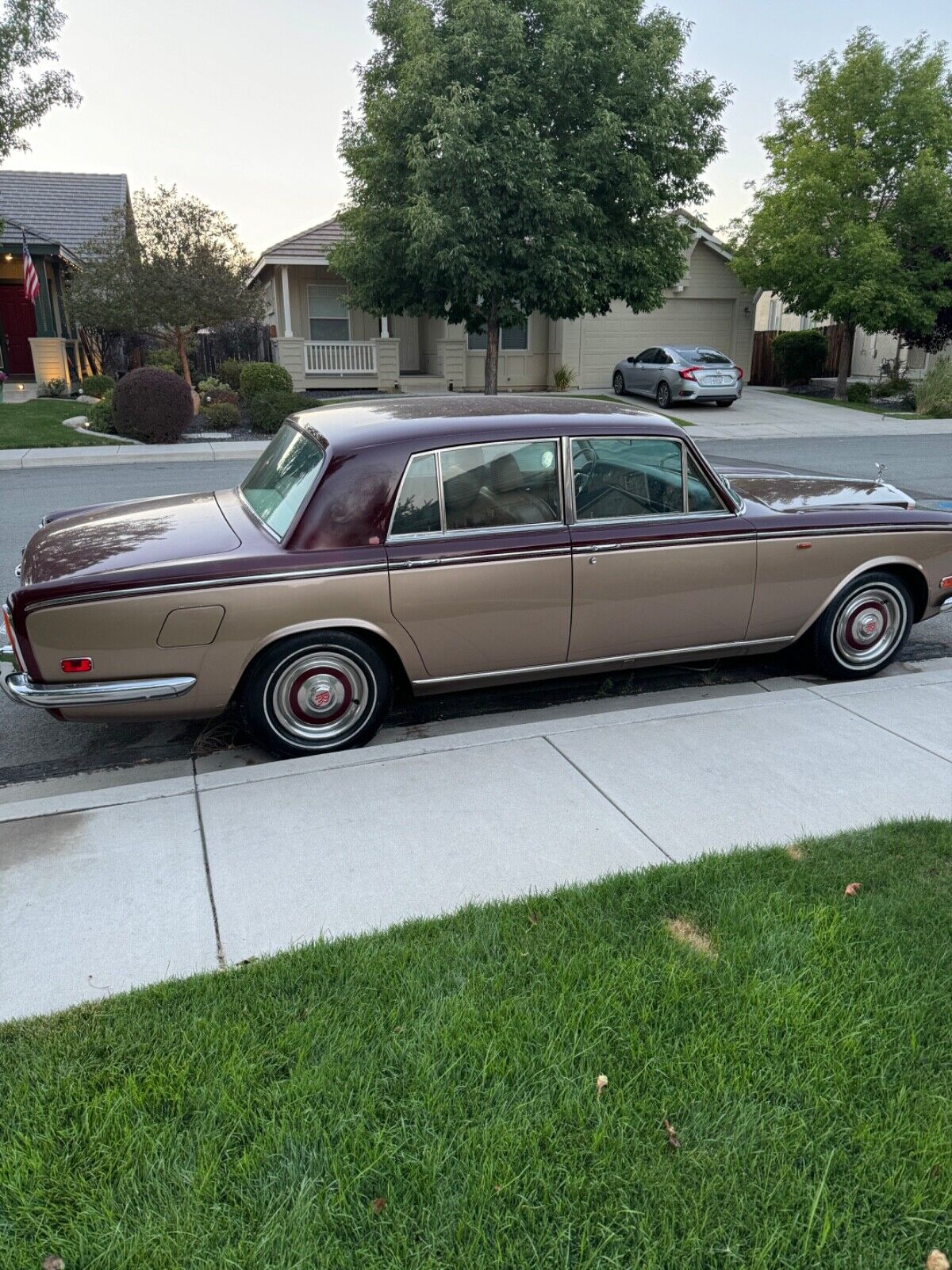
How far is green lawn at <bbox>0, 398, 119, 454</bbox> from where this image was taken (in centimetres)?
1838

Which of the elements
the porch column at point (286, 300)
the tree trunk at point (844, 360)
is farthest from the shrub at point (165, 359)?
the tree trunk at point (844, 360)

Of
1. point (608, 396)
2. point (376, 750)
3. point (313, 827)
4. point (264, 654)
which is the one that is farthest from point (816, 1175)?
point (608, 396)

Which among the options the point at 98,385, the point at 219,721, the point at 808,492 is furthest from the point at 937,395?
the point at 219,721

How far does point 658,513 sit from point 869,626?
5.28 feet

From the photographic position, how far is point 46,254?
2642 cm

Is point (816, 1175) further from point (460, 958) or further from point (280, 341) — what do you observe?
point (280, 341)

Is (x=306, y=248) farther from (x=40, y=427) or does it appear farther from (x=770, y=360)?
(x=770, y=360)

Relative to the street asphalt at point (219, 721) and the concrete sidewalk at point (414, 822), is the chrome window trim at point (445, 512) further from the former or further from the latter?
the street asphalt at point (219, 721)

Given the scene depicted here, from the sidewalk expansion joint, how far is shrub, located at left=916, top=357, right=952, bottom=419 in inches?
904

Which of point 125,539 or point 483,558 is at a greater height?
point 125,539

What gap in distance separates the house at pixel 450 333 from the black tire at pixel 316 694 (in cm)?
2315

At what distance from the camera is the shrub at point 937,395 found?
2417 centimetres

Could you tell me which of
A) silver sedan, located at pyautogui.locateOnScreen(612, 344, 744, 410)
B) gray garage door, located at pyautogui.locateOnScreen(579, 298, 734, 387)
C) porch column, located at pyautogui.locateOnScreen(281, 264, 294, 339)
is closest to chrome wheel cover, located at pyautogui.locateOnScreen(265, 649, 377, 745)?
silver sedan, located at pyautogui.locateOnScreen(612, 344, 744, 410)

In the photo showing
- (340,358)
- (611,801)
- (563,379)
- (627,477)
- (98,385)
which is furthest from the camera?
(563,379)
